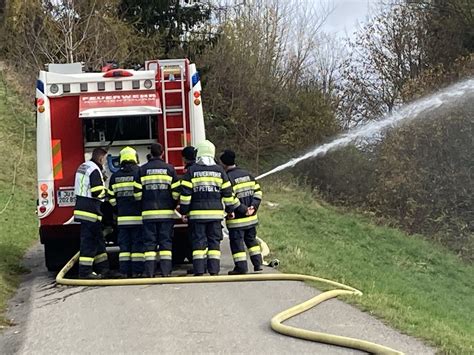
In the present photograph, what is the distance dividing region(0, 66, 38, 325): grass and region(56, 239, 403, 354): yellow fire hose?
118cm

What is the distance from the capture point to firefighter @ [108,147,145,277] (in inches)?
337

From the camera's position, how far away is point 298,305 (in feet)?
21.9

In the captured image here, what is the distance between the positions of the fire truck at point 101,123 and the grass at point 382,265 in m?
2.48

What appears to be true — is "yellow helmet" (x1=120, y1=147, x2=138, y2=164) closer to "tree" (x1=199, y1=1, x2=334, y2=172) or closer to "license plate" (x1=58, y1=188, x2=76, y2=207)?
"license plate" (x1=58, y1=188, x2=76, y2=207)

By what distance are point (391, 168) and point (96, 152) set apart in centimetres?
1461

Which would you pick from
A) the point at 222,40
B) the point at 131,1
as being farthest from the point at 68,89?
the point at 222,40

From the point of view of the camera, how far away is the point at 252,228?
29.3 feet

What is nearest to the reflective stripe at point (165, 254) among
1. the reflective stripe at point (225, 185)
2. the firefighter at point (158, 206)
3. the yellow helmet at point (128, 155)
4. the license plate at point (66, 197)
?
the firefighter at point (158, 206)

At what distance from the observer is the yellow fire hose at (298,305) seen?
533 centimetres

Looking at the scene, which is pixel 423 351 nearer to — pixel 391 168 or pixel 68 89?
→ pixel 68 89

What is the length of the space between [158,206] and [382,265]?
24.8 feet

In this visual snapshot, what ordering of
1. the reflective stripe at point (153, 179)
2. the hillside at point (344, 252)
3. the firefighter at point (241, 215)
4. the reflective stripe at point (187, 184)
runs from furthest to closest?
the firefighter at point (241, 215)
the reflective stripe at point (153, 179)
the reflective stripe at point (187, 184)
the hillside at point (344, 252)

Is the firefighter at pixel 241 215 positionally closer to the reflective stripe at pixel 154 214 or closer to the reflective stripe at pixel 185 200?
the reflective stripe at pixel 185 200

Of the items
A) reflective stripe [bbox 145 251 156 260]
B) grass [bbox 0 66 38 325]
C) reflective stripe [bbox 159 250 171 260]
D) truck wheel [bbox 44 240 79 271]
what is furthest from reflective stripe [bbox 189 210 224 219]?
grass [bbox 0 66 38 325]
